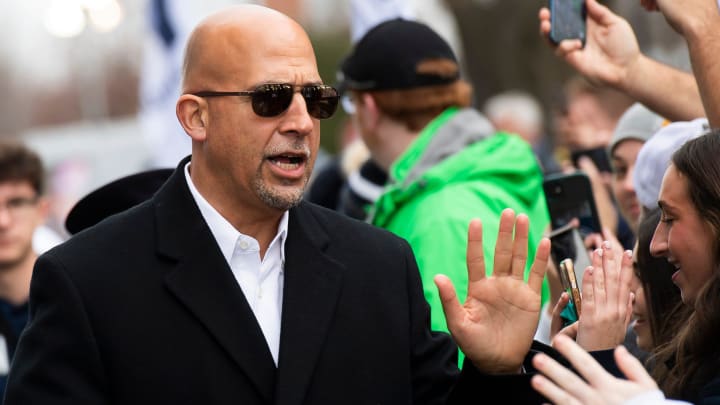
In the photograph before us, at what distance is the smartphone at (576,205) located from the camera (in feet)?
17.3

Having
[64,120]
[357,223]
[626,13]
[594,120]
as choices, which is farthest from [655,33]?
[64,120]

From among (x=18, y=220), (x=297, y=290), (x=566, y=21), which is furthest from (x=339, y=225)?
(x=18, y=220)

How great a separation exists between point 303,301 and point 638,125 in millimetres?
2567

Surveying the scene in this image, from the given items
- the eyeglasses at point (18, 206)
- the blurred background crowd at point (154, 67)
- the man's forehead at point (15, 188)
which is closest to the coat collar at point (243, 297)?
the eyeglasses at point (18, 206)

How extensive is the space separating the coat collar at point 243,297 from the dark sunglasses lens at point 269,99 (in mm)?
329

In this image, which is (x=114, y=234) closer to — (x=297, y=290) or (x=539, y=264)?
(x=297, y=290)

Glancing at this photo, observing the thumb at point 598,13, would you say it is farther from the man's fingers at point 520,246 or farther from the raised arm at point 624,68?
the man's fingers at point 520,246

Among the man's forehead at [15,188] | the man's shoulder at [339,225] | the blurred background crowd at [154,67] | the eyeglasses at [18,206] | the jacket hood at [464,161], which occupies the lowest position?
the blurred background crowd at [154,67]

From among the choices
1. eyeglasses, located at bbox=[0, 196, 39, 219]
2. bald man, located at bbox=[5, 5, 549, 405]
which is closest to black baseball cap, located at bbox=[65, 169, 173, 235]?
bald man, located at bbox=[5, 5, 549, 405]

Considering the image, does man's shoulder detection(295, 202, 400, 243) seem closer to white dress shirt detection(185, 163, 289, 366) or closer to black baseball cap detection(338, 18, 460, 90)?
white dress shirt detection(185, 163, 289, 366)

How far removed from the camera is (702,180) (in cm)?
378

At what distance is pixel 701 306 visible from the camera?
370cm

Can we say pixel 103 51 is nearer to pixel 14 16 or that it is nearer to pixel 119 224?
pixel 14 16

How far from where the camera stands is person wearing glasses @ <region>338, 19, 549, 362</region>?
519 centimetres
